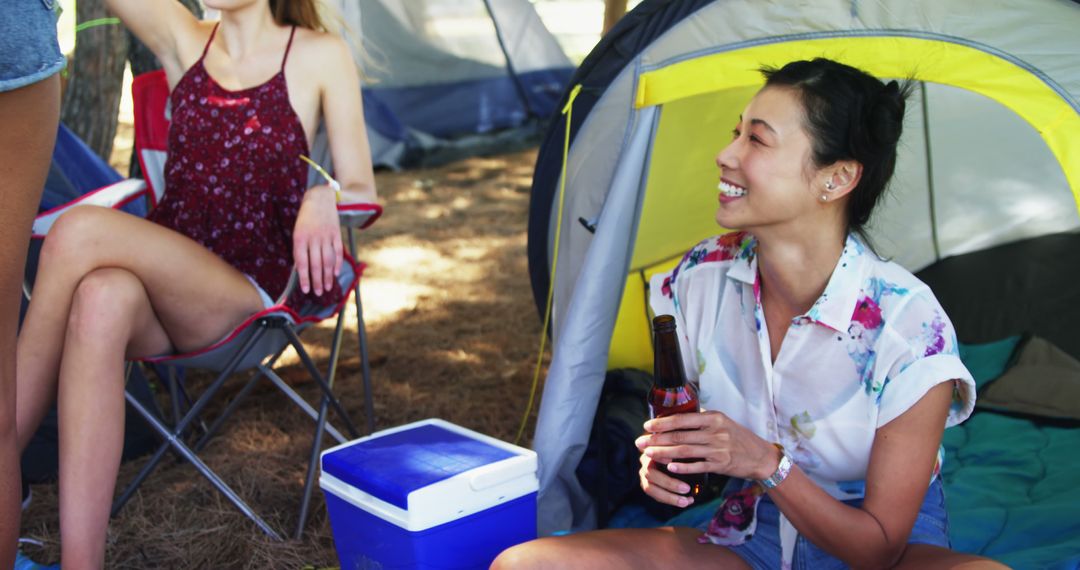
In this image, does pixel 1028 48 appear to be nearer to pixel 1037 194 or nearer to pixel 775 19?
pixel 775 19

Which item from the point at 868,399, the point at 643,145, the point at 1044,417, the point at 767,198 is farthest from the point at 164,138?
the point at 1044,417

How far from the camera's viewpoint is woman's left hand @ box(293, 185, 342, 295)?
7.60 ft

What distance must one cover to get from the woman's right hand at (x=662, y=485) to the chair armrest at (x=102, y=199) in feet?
4.95

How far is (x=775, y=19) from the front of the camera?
228cm

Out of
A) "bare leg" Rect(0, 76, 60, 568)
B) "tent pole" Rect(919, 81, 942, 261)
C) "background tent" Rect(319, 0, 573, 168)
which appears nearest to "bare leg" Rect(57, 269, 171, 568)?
"bare leg" Rect(0, 76, 60, 568)

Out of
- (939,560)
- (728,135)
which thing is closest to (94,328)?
(939,560)

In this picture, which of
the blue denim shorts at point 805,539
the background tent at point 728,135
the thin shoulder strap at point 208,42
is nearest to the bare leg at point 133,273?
the thin shoulder strap at point 208,42

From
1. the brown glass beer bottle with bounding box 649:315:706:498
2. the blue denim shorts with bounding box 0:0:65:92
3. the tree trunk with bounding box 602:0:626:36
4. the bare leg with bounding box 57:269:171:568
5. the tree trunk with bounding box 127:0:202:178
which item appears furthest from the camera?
the tree trunk with bounding box 602:0:626:36

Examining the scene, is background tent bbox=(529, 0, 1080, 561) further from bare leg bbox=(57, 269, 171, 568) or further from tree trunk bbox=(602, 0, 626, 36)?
tree trunk bbox=(602, 0, 626, 36)

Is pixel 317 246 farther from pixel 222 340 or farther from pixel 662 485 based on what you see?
pixel 662 485

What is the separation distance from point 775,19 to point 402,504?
4.05 ft

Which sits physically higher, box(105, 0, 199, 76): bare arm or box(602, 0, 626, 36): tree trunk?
box(105, 0, 199, 76): bare arm

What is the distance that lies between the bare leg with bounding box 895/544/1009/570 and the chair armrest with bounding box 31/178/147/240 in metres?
1.87

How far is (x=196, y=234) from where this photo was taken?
261cm
